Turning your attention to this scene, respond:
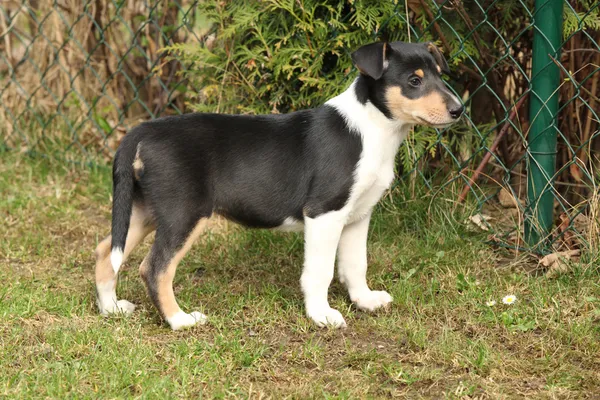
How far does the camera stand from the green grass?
3.49 meters

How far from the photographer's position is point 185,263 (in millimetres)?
4969

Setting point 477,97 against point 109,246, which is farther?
point 477,97

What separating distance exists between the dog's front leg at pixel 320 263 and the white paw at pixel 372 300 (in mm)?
229

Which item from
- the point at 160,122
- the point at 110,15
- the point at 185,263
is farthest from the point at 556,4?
the point at 110,15

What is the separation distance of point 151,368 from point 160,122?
1.19 metres

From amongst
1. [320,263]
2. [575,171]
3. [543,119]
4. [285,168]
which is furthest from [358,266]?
[575,171]

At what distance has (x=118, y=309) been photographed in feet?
13.8

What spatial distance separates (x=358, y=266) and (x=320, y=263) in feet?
1.22

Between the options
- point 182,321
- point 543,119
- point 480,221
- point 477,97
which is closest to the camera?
point 182,321

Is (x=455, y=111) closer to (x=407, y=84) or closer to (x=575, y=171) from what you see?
(x=407, y=84)

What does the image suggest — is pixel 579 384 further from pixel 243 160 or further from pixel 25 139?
pixel 25 139

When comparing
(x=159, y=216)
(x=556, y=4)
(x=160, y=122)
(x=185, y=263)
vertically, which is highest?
(x=556, y=4)

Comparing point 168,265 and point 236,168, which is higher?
point 236,168

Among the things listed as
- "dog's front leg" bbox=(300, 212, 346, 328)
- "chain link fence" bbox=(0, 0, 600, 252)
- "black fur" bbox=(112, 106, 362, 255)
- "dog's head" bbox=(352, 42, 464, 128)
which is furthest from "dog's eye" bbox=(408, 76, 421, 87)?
"chain link fence" bbox=(0, 0, 600, 252)
